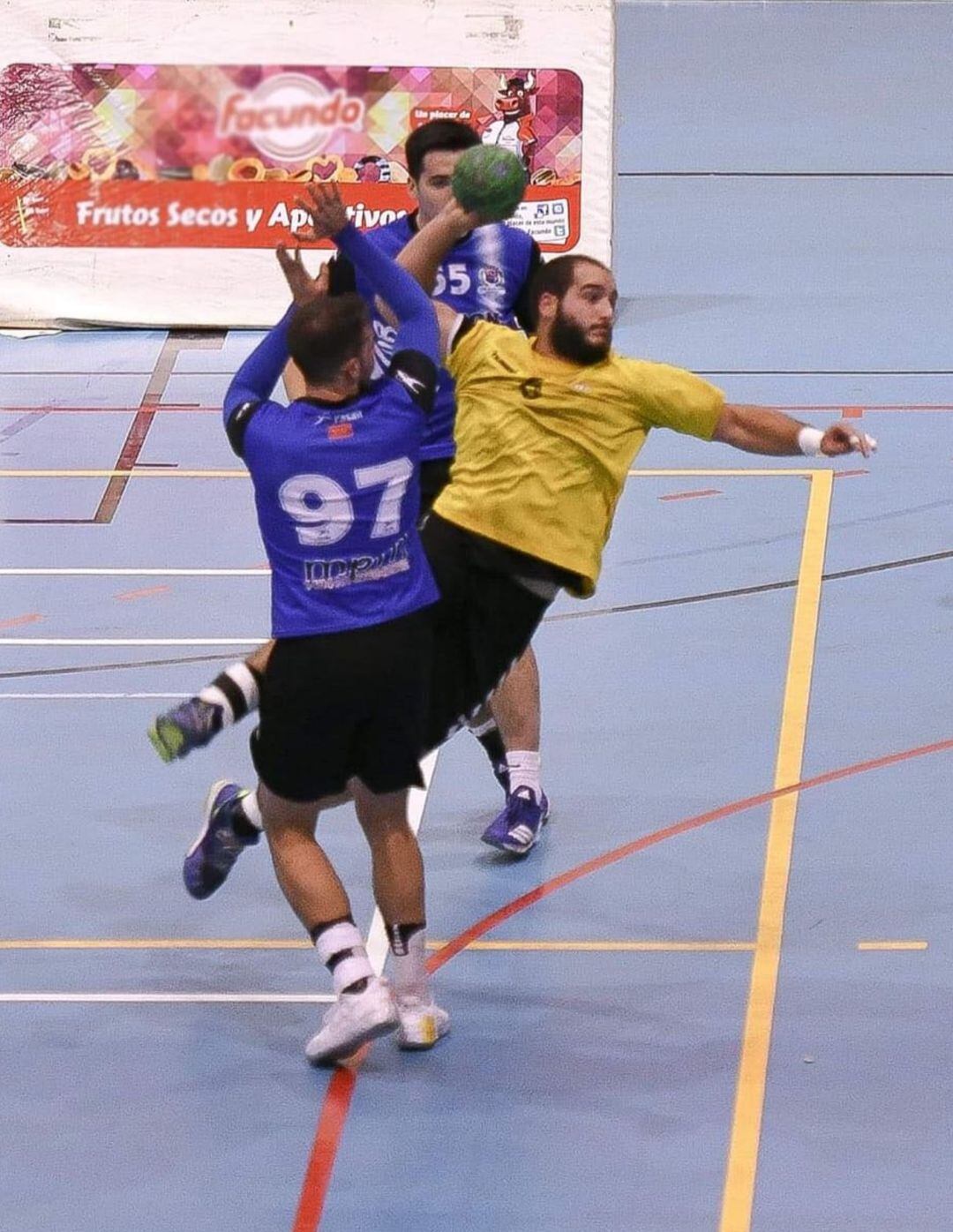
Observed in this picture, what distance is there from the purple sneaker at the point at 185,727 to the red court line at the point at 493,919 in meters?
0.93

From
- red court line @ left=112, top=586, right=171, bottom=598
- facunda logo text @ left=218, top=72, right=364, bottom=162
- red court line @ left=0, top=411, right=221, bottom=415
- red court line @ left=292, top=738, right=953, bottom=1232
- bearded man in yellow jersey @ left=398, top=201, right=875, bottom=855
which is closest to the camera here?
red court line @ left=292, top=738, right=953, bottom=1232

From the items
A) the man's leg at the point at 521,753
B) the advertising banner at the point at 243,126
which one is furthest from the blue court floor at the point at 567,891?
the advertising banner at the point at 243,126

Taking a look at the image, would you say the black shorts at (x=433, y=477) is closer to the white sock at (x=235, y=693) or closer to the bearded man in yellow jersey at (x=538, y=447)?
the bearded man in yellow jersey at (x=538, y=447)

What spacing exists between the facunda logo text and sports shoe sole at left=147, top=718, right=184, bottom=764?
375 inches

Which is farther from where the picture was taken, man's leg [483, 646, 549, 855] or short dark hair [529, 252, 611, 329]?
man's leg [483, 646, 549, 855]

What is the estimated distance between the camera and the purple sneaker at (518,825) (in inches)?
268

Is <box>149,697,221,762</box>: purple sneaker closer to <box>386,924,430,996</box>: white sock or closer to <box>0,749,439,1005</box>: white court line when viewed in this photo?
<box>386,924,430,996</box>: white sock

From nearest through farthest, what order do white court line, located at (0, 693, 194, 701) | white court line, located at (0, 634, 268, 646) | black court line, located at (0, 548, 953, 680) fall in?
white court line, located at (0, 693, 194, 701) → black court line, located at (0, 548, 953, 680) → white court line, located at (0, 634, 268, 646)

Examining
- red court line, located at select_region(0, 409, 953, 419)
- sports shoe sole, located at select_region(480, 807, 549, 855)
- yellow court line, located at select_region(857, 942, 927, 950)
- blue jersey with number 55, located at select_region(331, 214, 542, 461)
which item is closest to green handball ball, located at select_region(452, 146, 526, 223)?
blue jersey with number 55, located at select_region(331, 214, 542, 461)

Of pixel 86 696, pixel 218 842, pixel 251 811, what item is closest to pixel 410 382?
pixel 251 811

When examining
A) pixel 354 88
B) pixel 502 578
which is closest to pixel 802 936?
pixel 502 578

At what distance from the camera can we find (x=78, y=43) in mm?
14352

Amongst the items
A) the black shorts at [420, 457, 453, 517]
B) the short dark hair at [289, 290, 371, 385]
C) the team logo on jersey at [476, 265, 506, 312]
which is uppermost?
the short dark hair at [289, 290, 371, 385]

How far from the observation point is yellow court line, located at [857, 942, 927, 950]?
6105 mm
